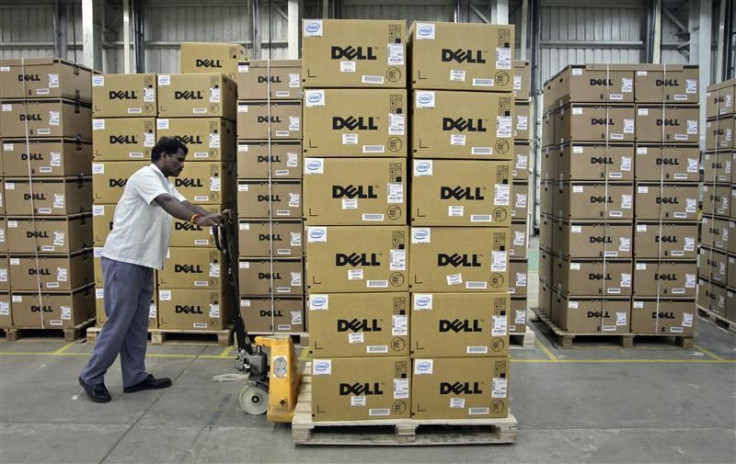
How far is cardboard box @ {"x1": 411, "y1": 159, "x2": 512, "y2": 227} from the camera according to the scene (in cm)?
370

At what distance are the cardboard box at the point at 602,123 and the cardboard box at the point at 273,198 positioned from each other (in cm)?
300

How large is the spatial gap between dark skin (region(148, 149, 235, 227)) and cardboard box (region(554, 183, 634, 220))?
365 cm

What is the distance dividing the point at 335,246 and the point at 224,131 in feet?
9.96

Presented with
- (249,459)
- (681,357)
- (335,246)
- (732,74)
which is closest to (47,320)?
(249,459)

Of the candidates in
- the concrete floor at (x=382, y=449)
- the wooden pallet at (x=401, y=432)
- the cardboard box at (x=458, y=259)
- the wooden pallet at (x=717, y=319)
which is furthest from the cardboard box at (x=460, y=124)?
the wooden pallet at (x=717, y=319)

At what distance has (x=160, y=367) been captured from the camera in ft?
17.6

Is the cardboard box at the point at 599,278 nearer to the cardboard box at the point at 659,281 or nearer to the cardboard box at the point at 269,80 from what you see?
the cardboard box at the point at 659,281

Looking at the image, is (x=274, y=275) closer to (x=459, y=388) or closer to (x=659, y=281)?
(x=459, y=388)

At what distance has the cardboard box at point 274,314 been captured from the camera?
610cm

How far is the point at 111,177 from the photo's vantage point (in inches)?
237

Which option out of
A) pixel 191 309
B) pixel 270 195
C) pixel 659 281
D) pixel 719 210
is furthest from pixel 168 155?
pixel 719 210

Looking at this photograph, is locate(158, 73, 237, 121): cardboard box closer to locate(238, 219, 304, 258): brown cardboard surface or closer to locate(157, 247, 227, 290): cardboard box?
locate(238, 219, 304, 258): brown cardboard surface

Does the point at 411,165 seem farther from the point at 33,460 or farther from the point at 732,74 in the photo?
the point at 732,74

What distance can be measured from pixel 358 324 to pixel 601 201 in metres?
3.50
